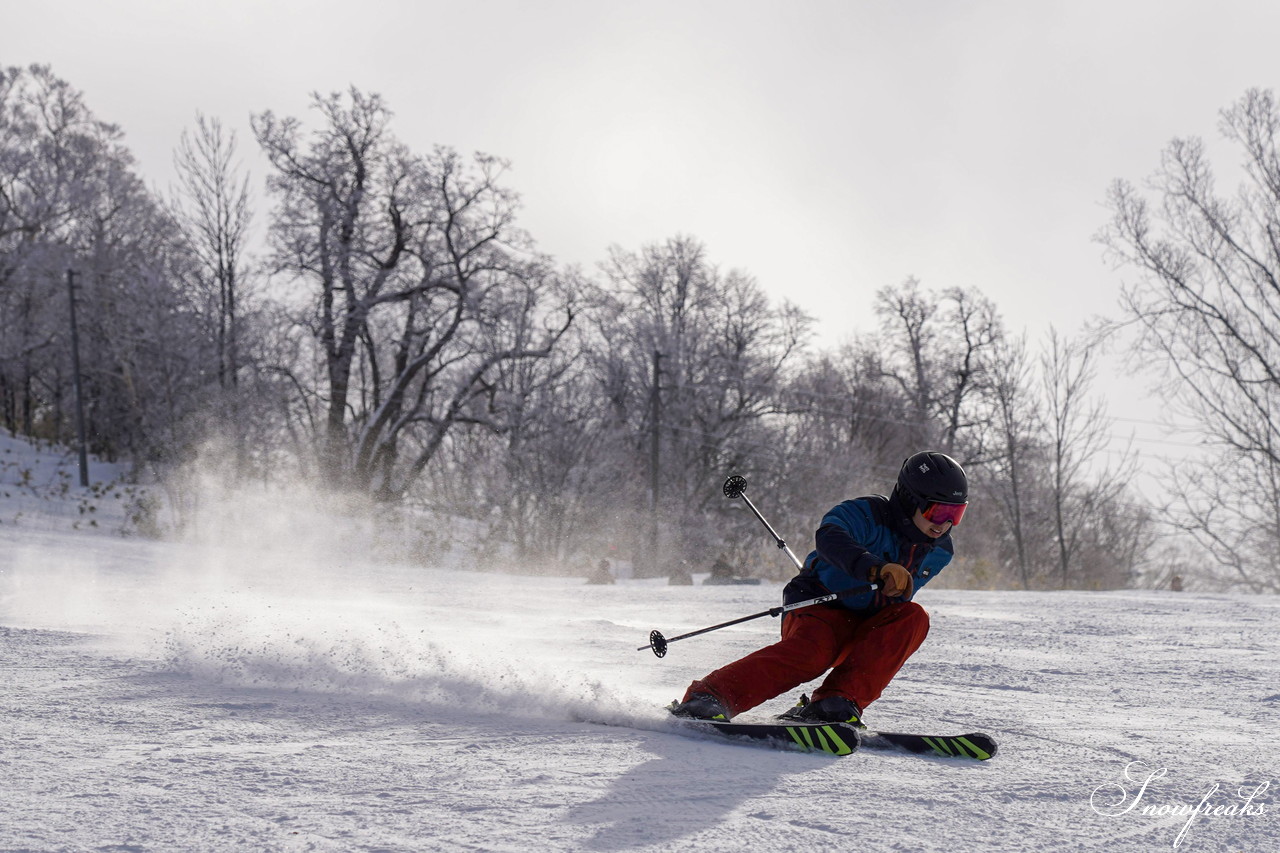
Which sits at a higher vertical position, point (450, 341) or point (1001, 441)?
point (450, 341)

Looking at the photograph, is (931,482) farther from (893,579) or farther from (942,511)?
(893,579)

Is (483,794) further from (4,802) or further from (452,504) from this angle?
(452,504)

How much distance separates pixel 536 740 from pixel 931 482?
182cm

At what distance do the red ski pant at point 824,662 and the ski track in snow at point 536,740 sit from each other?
0.92 feet

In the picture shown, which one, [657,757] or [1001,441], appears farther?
[1001,441]

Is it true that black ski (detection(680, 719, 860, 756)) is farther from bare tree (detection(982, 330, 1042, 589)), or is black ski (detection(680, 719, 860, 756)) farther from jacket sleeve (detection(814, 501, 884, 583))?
bare tree (detection(982, 330, 1042, 589))

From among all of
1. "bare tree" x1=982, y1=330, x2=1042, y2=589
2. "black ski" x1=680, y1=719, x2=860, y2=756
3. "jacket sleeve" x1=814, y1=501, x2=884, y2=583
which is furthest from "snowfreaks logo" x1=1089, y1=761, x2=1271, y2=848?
"bare tree" x1=982, y1=330, x2=1042, y2=589

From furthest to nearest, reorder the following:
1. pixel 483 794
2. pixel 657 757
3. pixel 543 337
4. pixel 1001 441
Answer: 1. pixel 1001 441
2. pixel 543 337
3. pixel 657 757
4. pixel 483 794

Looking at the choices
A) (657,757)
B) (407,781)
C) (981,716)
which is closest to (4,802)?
(407,781)

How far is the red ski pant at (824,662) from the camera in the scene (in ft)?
12.2

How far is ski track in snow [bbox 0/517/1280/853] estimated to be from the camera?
241 cm

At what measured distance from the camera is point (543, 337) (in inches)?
1083

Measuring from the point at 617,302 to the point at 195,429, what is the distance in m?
14.8

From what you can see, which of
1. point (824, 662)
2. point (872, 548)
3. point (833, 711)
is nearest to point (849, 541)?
point (872, 548)
